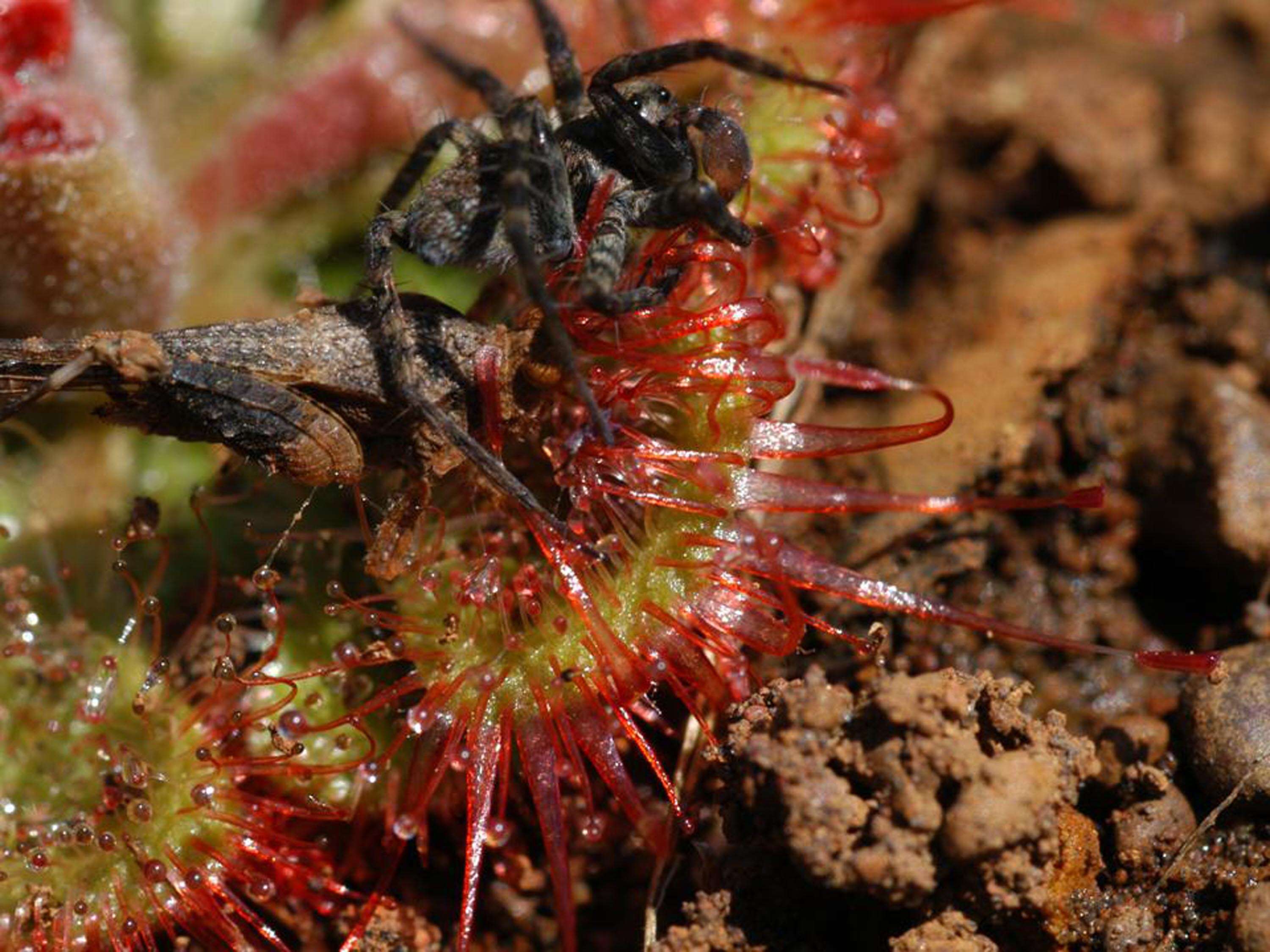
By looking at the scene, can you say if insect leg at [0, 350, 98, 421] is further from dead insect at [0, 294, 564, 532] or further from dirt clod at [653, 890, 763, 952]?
dirt clod at [653, 890, 763, 952]

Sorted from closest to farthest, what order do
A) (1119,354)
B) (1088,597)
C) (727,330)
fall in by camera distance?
(727,330), (1088,597), (1119,354)

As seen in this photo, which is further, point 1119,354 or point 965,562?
point 1119,354

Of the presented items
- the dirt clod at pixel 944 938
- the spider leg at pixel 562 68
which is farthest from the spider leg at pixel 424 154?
the dirt clod at pixel 944 938

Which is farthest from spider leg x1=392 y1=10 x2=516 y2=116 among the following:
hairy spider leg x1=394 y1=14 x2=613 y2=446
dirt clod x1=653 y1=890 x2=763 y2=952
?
dirt clod x1=653 y1=890 x2=763 y2=952

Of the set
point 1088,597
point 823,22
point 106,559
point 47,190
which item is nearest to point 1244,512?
point 1088,597

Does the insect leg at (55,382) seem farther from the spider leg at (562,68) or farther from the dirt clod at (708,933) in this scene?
the dirt clod at (708,933)

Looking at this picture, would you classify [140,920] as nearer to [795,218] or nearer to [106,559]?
[106,559]
